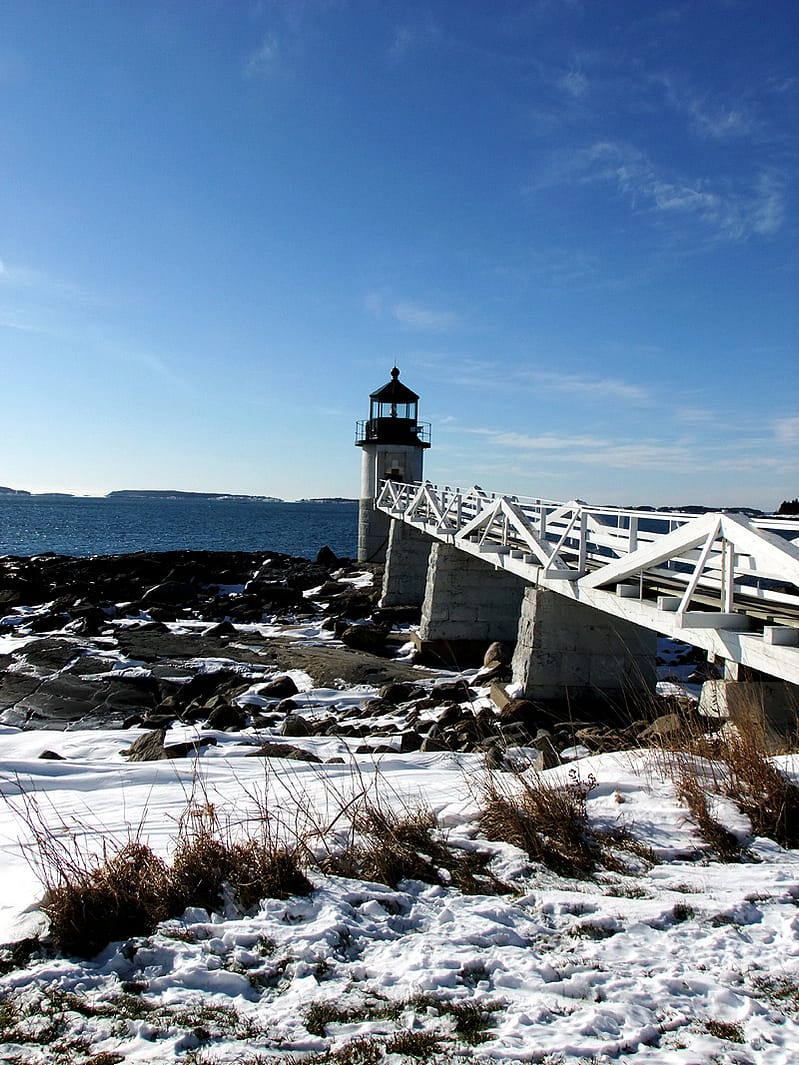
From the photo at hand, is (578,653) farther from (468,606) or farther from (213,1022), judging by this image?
(213,1022)

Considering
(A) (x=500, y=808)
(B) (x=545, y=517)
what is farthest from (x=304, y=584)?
(A) (x=500, y=808)

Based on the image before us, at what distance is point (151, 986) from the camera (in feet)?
10.3

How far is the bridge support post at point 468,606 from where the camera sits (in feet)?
54.9

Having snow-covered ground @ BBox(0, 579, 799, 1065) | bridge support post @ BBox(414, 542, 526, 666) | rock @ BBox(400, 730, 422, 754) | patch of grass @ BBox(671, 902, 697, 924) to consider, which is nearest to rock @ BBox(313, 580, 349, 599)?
bridge support post @ BBox(414, 542, 526, 666)

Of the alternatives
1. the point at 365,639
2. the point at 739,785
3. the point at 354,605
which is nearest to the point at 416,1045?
the point at 739,785

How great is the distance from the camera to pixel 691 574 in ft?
27.4

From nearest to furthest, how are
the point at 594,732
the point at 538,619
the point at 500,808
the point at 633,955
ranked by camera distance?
the point at 633,955 → the point at 500,808 → the point at 594,732 → the point at 538,619

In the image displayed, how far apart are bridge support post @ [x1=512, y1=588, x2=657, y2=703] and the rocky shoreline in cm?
41

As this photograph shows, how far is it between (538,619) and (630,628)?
4.53 feet

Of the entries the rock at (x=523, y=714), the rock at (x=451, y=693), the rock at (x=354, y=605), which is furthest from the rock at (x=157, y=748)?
the rock at (x=354, y=605)

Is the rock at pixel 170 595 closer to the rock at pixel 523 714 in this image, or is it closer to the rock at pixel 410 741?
the rock at pixel 410 741

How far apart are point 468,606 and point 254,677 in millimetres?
5011

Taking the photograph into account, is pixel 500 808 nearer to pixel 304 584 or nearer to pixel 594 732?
pixel 594 732

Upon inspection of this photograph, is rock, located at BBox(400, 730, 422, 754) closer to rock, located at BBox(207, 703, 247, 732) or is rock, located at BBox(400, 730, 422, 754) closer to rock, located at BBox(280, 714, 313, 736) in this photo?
rock, located at BBox(280, 714, 313, 736)
